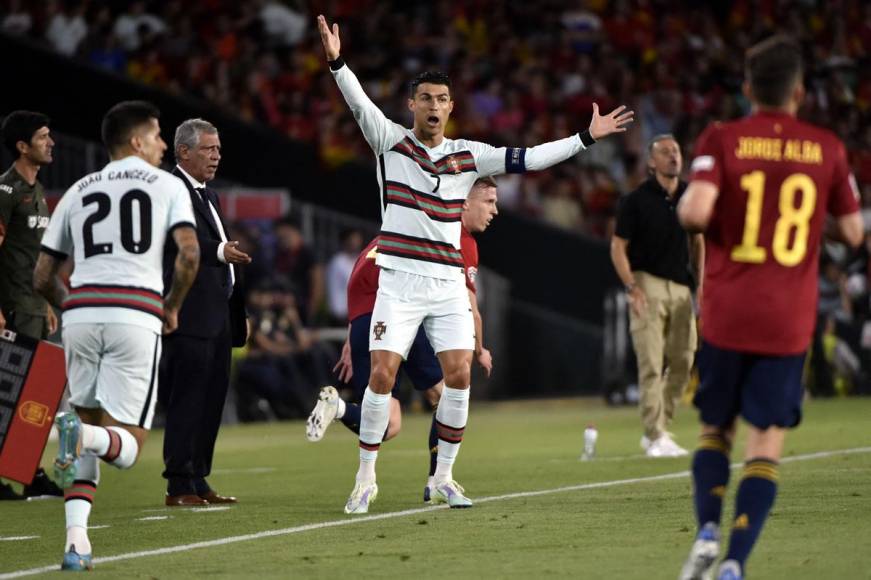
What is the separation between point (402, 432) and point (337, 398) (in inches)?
297

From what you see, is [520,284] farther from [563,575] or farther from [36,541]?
[563,575]

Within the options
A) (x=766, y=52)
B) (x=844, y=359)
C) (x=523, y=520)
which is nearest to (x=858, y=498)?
(x=523, y=520)

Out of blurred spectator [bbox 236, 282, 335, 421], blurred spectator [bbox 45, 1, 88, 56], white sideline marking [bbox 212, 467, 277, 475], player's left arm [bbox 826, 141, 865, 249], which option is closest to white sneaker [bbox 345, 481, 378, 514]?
player's left arm [bbox 826, 141, 865, 249]

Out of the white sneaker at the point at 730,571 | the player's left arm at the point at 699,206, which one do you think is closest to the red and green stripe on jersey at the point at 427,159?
the player's left arm at the point at 699,206

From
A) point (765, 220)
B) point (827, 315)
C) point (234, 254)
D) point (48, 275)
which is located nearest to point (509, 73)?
point (827, 315)

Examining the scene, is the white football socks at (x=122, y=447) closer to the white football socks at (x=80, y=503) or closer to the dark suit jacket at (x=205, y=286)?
the white football socks at (x=80, y=503)

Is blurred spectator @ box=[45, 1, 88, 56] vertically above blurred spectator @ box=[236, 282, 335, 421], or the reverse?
blurred spectator @ box=[45, 1, 88, 56]

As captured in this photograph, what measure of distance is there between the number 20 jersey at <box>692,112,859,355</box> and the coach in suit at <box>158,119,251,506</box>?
185 inches

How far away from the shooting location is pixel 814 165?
666cm

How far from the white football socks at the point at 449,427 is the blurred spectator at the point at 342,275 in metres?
11.5

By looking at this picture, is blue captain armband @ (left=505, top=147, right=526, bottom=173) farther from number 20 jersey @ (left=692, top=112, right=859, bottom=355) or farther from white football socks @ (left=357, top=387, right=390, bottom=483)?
number 20 jersey @ (left=692, top=112, right=859, bottom=355)

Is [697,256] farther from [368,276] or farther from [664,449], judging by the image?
[368,276]

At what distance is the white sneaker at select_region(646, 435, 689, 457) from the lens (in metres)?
13.6

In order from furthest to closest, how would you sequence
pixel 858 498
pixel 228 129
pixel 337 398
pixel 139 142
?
pixel 228 129, pixel 337 398, pixel 858 498, pixel 139 142
